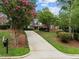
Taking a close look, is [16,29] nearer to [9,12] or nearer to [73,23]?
[9,12]

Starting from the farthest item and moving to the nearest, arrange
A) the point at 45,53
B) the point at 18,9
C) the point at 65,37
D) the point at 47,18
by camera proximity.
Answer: the point at 47,18 < the point at 65,37 < the point at 18,9 < the point at 45,53

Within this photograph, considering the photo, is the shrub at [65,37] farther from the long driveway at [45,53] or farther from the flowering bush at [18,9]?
the flowering bush at [18,9]

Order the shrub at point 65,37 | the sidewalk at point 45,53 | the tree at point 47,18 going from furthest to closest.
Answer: the tree at point 47,18
the shrub at point 65,37
the sidewalk at point 45,53

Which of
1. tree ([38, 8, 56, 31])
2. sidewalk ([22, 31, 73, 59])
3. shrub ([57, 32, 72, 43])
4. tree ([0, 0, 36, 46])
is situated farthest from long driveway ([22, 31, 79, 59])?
tree ([38, 8, 56, 31])

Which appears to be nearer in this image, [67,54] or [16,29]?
[67,54]

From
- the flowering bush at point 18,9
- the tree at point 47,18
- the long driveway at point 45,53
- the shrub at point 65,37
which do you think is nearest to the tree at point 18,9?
the flowering bush at point 18,9

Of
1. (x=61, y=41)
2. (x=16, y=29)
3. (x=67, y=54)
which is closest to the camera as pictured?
(x=67, y=54)

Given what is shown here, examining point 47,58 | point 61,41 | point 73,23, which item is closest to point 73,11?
point 73,23

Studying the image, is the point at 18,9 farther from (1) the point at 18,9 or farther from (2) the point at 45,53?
(2) the point at 45,53

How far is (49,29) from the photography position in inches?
2009

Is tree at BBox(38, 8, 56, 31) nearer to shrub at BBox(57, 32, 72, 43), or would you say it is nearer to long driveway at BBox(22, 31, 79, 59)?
shrub at BBox(57, 32, 72, 43)

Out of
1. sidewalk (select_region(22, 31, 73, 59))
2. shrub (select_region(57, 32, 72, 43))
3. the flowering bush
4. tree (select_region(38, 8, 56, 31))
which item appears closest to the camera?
sidewalk (select_region(22, 31, 73, 59))

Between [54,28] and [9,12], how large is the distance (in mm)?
30580

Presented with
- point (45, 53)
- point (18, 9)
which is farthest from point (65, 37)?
point (45, 53)
